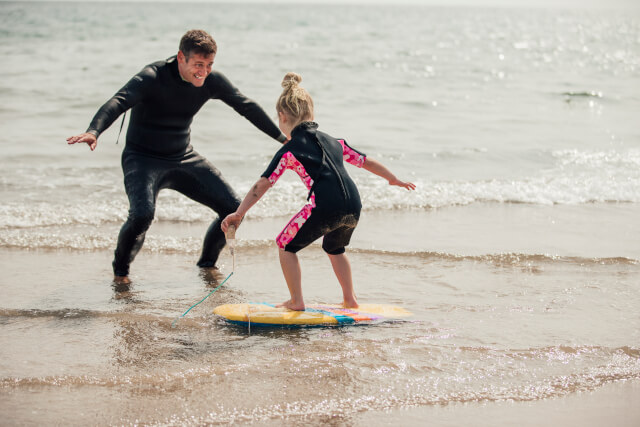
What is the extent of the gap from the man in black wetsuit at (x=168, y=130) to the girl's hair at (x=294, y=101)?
1034mm

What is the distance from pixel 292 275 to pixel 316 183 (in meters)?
0.66

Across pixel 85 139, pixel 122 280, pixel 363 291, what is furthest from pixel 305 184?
pixel 122 280

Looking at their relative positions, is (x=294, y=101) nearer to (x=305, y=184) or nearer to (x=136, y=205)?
(x=305, y=184)

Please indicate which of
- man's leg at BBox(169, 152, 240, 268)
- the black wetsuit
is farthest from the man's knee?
man's leg at BBox(169, 152, 240, 268)

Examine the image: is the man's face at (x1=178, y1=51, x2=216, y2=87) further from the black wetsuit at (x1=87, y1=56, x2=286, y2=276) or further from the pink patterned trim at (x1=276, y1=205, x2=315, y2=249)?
the pink patterned trim at (x1=276, y1=205, x2=315, y2=249)

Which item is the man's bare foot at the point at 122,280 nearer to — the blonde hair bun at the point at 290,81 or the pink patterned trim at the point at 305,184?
the pink patterned trim at the point at 305,184

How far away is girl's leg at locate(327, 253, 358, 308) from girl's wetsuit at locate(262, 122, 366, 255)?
299 mm

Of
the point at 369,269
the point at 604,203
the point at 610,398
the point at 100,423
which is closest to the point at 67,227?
the point at 369,269

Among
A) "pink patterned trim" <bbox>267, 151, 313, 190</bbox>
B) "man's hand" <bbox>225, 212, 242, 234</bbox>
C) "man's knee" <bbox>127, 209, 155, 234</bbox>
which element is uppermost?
"pink patterned trim" <bbox>267, 151, 313, 190</bbox>

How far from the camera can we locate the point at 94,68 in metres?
24.3

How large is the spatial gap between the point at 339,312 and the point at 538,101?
1656 cm

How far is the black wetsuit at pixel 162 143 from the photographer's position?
5328 mm

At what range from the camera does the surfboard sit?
15.4ft

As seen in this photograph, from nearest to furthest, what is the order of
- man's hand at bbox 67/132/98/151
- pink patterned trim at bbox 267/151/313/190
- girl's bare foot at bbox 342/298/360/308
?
pink patterned trim at bbox 267/151/313/190
man's hand at bbox 67/132/98/151
girl's bare foot at bbox 342/298/360/308
